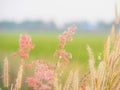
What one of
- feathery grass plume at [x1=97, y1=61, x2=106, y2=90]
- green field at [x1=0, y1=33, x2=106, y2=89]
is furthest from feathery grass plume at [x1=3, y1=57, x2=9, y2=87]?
feathery grass plume at [x1=97, y1=61, x2=106, y2=90]

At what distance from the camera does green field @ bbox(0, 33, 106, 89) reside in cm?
129

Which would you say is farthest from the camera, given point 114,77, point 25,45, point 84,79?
point 25,45

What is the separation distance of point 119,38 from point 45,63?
0.37 m

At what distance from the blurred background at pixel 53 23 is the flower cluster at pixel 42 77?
0.04 m

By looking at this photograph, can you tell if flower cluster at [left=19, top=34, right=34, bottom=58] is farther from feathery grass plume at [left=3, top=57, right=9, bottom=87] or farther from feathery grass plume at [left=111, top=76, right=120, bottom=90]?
feathery grass plume at [left=111, top=76, right=120, bottom=90]

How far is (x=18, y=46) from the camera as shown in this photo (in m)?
1.34

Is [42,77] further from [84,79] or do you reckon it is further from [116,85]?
[116,85]

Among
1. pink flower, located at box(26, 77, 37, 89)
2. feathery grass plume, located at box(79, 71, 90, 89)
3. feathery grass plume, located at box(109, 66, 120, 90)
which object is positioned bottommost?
pink flower, located at box(26, 77, 37, 89)

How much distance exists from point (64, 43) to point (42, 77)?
0.19 metres

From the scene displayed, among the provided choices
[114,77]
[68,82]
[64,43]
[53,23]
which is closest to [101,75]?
[114,77]

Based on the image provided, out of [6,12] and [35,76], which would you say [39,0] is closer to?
[6,12]

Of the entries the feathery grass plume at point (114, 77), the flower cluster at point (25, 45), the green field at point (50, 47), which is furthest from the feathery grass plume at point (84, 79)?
the flower cluster at point (25, 45)

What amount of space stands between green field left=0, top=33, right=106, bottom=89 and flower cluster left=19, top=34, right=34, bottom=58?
19mm

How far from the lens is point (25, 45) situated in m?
1.33
